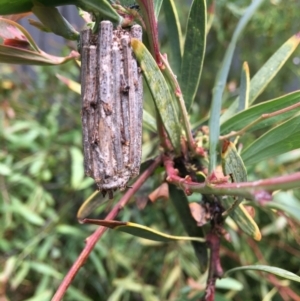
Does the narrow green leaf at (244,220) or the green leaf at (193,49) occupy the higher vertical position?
the green leaf at (193,49)

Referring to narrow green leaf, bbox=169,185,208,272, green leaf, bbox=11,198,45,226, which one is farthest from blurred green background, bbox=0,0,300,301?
narrow green leaf, bbox=169,185,208,272

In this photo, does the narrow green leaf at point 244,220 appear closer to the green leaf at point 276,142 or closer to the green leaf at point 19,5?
the green leaf at point 276,142

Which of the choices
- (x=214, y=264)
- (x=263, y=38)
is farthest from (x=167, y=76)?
(x=263, y=38)

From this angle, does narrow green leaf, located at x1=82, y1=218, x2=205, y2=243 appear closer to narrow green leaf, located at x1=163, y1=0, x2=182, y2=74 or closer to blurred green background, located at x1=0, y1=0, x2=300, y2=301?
narrow green leaf, located at x1=163, y1=0, x2=182, y2=74

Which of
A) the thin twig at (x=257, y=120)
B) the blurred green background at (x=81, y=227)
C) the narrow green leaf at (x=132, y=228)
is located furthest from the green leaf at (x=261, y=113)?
the blurred green background at (x=81, y=227)

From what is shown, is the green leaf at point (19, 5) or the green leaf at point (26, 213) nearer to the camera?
the green leaf at point (19, 5)

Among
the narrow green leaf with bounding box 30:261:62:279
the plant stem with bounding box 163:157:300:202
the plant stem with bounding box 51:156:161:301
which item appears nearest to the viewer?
the plant stem with bounding box 163:157:300:202

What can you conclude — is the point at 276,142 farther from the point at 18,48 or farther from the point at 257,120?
the point at 18,48
